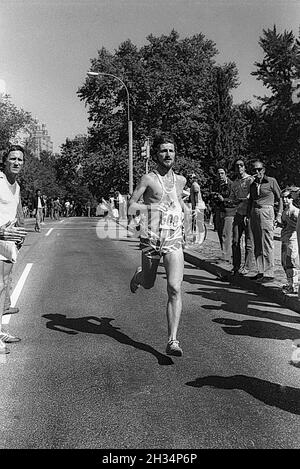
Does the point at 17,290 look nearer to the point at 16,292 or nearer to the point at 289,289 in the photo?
the point at 16,292

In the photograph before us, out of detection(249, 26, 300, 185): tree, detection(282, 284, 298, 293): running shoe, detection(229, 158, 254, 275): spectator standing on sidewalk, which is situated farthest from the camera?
detection(249, 26, 300, 185): tree

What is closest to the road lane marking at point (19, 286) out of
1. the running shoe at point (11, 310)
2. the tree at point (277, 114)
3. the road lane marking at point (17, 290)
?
the road lane marking at point (17, 290)

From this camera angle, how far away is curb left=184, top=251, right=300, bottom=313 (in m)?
7.29

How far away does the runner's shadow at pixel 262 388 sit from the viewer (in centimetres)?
392

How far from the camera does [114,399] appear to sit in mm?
3992

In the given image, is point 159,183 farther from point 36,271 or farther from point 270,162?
point 270,162

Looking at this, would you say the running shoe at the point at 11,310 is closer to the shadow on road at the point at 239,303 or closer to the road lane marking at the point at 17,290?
the road lane marking at the point at 17,290

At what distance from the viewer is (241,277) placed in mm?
9258

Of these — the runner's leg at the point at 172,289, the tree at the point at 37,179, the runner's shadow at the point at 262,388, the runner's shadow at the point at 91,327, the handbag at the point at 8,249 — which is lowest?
the runner's shadow at the point at 91,327

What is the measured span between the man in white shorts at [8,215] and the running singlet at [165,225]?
1.18 metres

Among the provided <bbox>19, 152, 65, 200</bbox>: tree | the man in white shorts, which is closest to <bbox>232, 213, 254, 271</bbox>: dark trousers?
the man in white shorts

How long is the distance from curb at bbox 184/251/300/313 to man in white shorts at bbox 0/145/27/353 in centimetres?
353

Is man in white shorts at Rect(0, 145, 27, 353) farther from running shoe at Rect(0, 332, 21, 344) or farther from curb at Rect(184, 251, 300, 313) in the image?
curb at Rect(184, 251, 300, 313)
